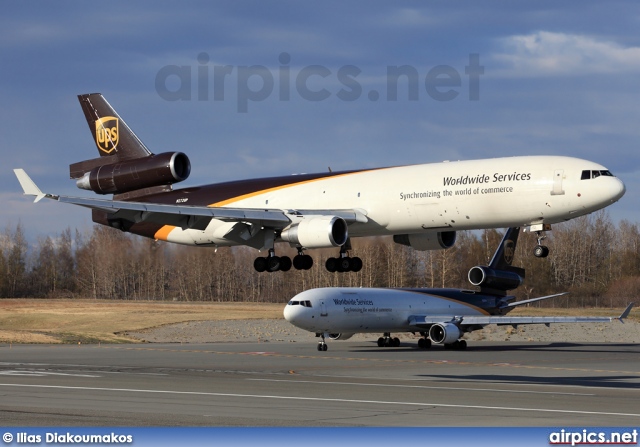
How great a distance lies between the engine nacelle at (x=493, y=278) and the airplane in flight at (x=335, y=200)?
44796 millimetres

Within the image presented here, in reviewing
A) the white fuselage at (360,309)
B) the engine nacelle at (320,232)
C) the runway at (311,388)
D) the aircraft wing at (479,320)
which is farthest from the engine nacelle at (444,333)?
the engine nacelle at (320,232)

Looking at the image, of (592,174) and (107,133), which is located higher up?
(107,133)

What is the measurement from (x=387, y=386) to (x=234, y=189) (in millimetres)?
17104

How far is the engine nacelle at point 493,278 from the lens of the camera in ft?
324

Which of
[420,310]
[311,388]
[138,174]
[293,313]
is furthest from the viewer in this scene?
[420,310]

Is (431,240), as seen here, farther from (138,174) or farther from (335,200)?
(138,174)

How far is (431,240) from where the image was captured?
53875mm

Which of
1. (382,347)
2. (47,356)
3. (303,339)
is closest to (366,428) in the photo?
(47,356)

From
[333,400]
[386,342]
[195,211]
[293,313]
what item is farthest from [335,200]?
[386,342]

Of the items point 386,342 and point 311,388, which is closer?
point 311,388

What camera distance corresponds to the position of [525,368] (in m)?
62.0

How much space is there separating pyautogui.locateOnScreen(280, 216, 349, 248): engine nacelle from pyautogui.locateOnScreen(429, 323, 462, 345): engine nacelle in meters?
38.5

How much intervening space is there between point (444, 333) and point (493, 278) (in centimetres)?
1484

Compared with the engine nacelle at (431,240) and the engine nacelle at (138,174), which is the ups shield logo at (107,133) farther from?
the engine nacelle at (431,240)
